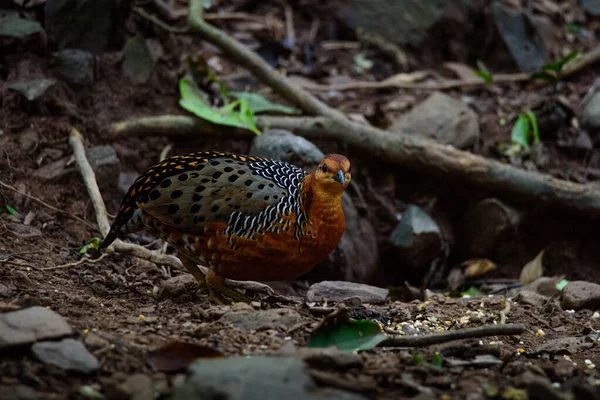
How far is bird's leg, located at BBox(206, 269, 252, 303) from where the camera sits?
4613 mm

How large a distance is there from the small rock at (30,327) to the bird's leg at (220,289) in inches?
56.9

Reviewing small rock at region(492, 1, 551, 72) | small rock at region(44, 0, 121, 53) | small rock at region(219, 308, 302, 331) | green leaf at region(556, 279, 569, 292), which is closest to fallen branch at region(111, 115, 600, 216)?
small rock at region(44, 0, 121, 53)

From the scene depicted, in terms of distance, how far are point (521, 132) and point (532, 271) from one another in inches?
62.3

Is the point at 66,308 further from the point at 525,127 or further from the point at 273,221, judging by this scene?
the point at 525,127

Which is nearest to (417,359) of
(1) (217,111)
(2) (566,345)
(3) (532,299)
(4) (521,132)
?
(2) (566,345)

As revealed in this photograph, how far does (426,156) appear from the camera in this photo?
21.3ft

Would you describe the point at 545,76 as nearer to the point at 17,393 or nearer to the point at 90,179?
the point at 90,179

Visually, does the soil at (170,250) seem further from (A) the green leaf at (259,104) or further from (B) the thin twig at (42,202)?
(A) the green leaf at (259,104)

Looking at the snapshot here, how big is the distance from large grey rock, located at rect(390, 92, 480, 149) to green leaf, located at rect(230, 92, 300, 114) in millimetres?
1063

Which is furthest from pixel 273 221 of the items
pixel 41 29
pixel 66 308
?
pixel 41 29

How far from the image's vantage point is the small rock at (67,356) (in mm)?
2922

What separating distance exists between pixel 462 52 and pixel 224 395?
22.9 ft

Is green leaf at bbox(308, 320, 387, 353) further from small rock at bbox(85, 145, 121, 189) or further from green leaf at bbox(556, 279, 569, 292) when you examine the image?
small rock at bbox(85, 145, 121, 189)

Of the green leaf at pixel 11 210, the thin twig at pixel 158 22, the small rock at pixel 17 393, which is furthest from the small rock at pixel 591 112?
the small rock at pixel 17 393
